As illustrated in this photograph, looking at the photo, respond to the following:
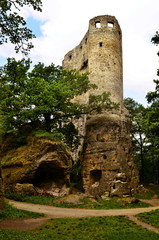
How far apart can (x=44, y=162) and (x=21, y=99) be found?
5.63m

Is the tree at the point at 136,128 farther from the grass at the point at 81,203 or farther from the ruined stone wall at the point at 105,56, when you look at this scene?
the grass at the point at 81,203

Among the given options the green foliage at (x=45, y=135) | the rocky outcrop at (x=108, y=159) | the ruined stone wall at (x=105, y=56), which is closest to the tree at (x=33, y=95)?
the green foliage at (x=45, y=135)

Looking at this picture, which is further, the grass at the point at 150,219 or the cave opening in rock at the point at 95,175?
the cave opening in rock at the point at 95,175

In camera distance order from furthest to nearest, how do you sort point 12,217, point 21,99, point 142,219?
1. point 21,99
2. point 142,219
3. point 12,217

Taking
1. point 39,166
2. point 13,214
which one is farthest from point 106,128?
point 13,214

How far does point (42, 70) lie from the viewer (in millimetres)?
22703

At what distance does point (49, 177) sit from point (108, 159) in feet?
21.7

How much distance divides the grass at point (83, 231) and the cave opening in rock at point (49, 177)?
852cm

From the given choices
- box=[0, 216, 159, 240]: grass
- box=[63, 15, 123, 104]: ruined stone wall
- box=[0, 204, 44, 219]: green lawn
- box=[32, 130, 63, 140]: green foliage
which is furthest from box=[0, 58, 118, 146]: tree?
box=[0, 216, 159, 240]: grass

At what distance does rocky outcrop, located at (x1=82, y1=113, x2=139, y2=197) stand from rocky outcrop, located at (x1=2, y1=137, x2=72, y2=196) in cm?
468

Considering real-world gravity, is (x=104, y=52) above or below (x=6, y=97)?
above

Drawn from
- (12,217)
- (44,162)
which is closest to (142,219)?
(12,217)

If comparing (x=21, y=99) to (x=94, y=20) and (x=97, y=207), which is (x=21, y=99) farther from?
(x=94, y=20)

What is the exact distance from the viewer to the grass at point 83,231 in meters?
7.87
